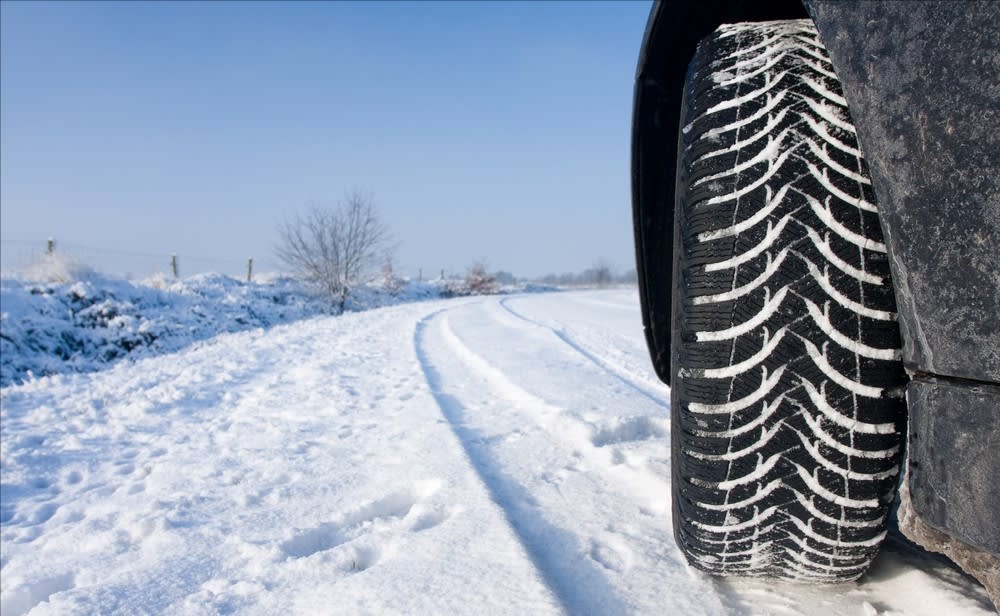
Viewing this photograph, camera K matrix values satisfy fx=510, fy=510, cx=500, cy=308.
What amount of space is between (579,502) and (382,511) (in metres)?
0.57

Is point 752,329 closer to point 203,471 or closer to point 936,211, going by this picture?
point 936,211

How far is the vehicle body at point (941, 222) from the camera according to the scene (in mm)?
551

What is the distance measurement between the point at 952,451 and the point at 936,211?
0.29 m

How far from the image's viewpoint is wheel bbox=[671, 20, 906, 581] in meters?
Answer: 0.79

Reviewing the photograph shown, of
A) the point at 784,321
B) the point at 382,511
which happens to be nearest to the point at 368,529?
the point at 382,511

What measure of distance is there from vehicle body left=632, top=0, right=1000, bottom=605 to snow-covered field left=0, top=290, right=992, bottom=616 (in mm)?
433

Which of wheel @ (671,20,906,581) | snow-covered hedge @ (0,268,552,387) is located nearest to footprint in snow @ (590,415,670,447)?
wheel @ (671,20,906,581)

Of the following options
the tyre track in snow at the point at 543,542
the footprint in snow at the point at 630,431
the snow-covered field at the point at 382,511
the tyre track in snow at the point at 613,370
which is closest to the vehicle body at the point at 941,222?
the snow-covered field at the point at 382,511

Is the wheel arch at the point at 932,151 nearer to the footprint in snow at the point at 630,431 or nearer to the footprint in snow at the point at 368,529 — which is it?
the footprint in snow at the point at 368,529

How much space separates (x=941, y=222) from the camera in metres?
0.59

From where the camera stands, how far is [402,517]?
1438 mm

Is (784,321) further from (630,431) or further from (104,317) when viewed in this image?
(104,317)

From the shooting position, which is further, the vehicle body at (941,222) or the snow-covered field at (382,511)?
the snow-covered field at (382,511)

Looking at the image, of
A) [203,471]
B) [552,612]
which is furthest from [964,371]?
[203,471]
